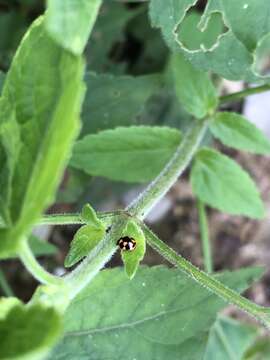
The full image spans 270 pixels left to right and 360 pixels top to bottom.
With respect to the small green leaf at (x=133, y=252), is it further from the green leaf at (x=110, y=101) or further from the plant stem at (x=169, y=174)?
the green leaf at (x=110, y=101)

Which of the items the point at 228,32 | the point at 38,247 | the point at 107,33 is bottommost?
the point at 38,247

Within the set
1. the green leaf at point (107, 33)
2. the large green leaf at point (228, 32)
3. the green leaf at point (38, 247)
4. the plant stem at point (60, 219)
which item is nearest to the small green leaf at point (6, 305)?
the plant stem at point (60, 219)

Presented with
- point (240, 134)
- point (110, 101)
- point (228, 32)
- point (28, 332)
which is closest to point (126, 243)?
point (28, 332)

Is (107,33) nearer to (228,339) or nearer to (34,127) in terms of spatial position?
(228,339)

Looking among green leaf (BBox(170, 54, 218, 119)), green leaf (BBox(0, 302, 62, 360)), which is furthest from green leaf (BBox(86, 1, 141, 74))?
green leaf (BBox(0, 302, 62, 360))

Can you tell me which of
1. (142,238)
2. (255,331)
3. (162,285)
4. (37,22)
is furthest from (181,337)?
(255,331)

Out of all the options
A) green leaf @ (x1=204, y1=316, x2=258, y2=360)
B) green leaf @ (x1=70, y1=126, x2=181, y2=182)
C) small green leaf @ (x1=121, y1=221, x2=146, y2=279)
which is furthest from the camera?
green leaf @ (x1=204, y1=316, x2=258, y2=360)

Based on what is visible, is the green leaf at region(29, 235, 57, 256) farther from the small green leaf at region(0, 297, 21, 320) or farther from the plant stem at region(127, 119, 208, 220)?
the small green leaf at region(0, 297, 21, 320)
